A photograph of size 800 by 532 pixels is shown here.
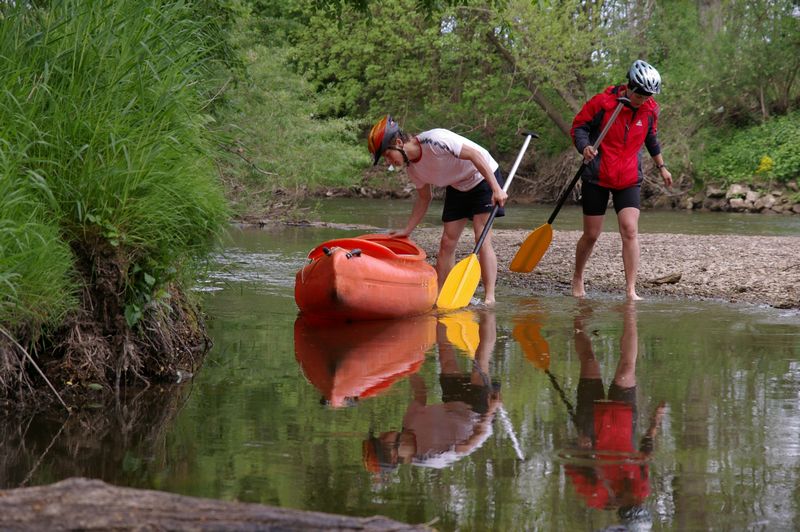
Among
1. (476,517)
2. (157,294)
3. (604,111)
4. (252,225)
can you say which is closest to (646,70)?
(604,111)

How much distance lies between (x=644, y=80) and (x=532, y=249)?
2175mm

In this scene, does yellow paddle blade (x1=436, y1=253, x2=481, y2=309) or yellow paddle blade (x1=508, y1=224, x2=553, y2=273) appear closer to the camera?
yellow paddle blade (x1=436, y1=253, x2=481, y2=309)

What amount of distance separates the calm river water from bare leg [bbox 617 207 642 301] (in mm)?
1087

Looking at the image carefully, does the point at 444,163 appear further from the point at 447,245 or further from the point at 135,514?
the point at 135,514

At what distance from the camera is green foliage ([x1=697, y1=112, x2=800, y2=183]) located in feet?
76.1

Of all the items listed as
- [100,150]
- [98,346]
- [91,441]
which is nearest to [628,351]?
[98,346]

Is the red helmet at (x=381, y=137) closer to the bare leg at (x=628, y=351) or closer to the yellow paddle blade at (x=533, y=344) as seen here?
the yellow paddle blade at (x=533, y=344)

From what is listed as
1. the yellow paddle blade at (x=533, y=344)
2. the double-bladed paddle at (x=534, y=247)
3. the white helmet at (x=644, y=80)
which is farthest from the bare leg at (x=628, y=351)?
the double-bladed paddle at (x=534, y=247)

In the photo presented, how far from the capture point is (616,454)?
3.85m

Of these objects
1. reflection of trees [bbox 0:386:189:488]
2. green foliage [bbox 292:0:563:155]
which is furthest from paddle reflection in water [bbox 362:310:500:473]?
green foliage [bbox 292:0:563:155]

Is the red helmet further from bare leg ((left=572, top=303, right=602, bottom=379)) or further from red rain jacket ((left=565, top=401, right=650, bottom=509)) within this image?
red rain jacket ((left=565, top=401, right=650, bottom=509))

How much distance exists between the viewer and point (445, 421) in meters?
4.37

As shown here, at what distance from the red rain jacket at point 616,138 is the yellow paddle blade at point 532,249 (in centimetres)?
129

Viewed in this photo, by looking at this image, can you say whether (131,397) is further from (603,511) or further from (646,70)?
(646,70)
